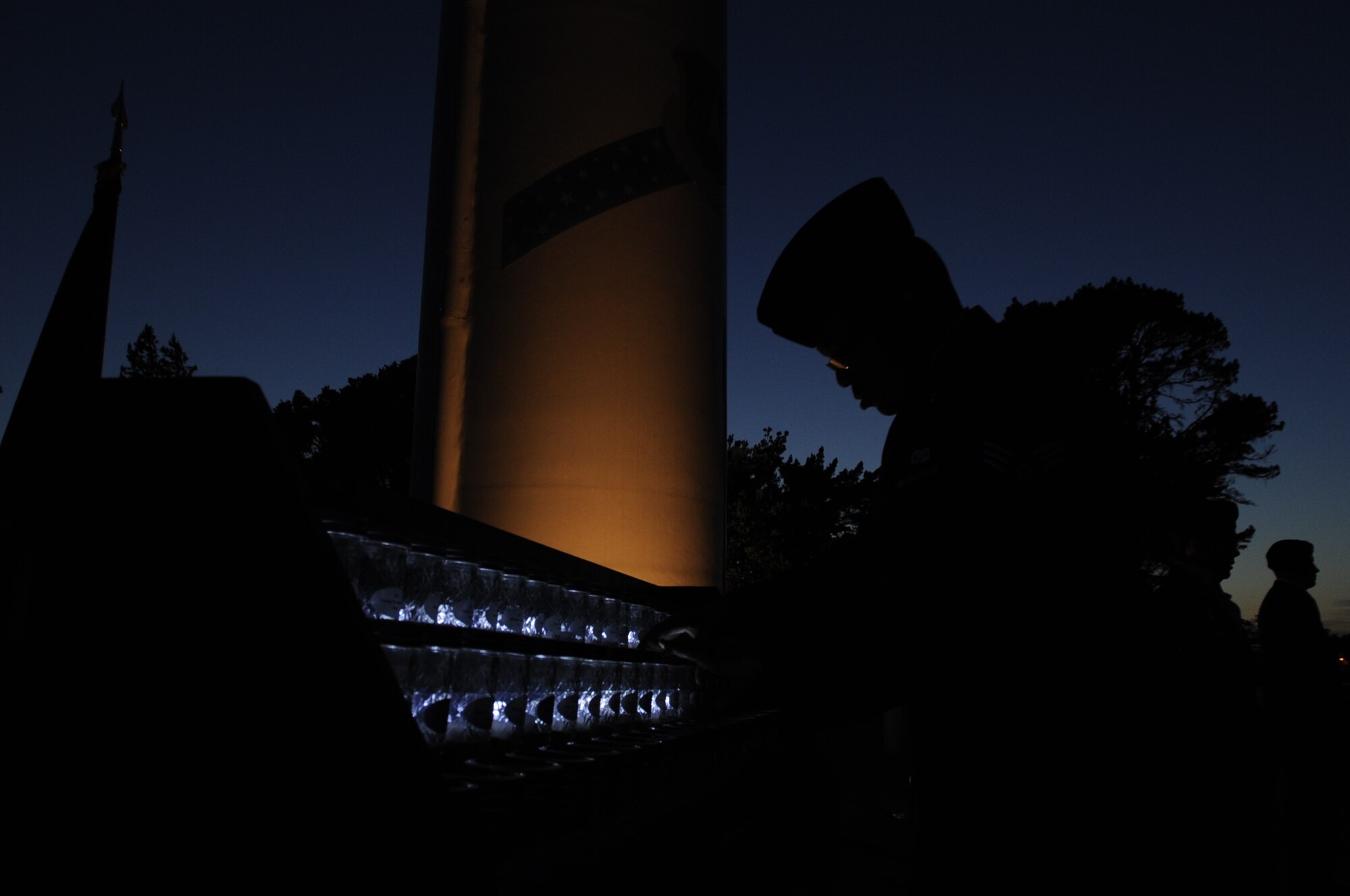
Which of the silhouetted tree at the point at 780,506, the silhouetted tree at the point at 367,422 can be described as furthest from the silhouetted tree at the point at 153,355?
the silhouetted tree at the point at 780,506

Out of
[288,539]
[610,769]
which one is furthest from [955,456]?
[288,539]

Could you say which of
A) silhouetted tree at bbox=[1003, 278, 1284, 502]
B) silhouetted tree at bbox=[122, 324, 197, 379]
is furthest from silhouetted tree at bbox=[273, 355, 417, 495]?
silhouetted tree at bbox=[1003, 278, 1284, 502]

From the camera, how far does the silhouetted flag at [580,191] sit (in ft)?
13.5

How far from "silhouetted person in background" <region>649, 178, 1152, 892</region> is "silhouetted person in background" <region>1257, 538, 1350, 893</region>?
12.8 ft

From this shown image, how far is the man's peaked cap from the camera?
1572 mm

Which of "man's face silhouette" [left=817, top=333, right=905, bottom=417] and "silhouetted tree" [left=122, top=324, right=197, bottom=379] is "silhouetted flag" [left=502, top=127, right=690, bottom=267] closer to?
"man's face silhouette" [left=817, top=333, right=905, bottom=417]

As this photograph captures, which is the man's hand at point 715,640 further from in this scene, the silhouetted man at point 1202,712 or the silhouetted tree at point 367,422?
the silhouetted tree at point 367,422

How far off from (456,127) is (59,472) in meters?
4.05

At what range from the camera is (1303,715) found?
14.7 feet

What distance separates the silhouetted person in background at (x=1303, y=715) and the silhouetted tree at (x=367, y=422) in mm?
26282

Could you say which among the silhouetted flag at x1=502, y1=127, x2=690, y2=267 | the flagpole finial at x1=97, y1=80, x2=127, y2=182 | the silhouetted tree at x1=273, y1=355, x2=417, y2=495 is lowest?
the flagpole finial at x1=97, y1=80, x2=127, y2=182

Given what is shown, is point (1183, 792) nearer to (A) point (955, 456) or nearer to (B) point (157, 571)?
(A) point (955, 456)

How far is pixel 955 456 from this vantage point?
1301 mm

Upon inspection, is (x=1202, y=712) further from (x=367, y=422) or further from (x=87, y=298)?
(x=367, y=422)
